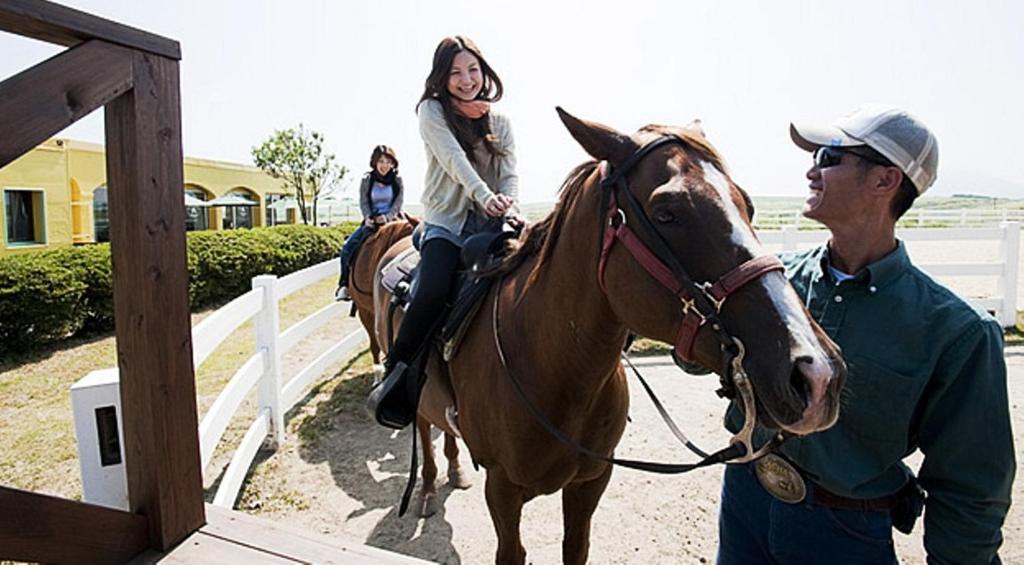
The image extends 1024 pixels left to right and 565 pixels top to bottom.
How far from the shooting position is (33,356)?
7.43 metres

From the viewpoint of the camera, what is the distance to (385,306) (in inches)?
161

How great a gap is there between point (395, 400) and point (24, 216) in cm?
1937

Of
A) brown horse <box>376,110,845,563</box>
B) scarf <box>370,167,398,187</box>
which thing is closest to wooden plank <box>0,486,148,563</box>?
brown horse <box>376,110,845,563</box>

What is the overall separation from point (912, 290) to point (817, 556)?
0.79 metres

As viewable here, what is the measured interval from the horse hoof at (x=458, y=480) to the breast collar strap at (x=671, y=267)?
2856mm

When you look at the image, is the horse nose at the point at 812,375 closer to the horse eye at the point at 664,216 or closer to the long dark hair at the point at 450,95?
the horse eye at the point at 664,216

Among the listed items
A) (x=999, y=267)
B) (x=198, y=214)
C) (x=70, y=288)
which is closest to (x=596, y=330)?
(x=70, y=288)

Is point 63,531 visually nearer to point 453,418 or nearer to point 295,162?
point 453,418

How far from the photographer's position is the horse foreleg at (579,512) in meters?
2.62

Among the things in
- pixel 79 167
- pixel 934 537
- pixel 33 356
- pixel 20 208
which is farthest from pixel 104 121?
pixel 79 167

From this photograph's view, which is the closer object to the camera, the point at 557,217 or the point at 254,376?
the point at 557,217

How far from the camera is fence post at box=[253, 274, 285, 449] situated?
4512 mm

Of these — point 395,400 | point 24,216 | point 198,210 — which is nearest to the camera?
point 395,400

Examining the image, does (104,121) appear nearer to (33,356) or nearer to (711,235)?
(711,235)
